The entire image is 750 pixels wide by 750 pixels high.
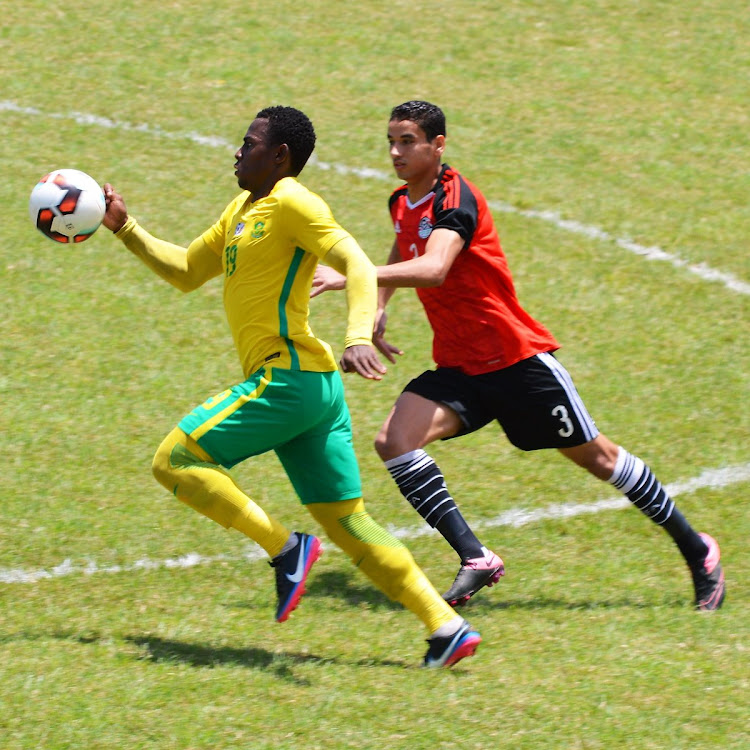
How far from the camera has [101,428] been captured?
26.3 ft

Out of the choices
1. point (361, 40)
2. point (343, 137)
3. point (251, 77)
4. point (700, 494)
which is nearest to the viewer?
point (700, 494)

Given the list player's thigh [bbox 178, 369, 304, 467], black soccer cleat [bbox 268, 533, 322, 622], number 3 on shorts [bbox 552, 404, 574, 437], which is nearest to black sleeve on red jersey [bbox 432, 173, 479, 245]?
number 3 on shorts [bbox 552, 404, 574, 437]

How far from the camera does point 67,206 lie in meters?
5.77

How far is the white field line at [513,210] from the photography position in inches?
403

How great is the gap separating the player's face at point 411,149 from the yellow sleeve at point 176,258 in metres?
1.02

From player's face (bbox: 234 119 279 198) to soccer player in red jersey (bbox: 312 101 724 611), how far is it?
0.80 meters

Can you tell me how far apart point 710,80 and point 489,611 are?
9.33 metres

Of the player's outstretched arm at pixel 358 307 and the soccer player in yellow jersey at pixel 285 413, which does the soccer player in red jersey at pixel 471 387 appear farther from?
the player's outstretched arm at pixel 358 307

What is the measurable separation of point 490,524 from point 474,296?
5.56 feet

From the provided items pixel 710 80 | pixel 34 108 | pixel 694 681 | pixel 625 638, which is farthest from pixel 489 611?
pixel 710 80

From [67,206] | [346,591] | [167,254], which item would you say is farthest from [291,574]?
[67,206]

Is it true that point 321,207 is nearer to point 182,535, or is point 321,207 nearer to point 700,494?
point 182,535

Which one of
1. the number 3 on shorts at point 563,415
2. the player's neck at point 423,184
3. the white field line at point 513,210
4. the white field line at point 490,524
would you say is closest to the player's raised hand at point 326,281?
the player's neck at point 423,184

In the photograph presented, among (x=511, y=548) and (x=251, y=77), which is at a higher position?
(x=251, y=77)
